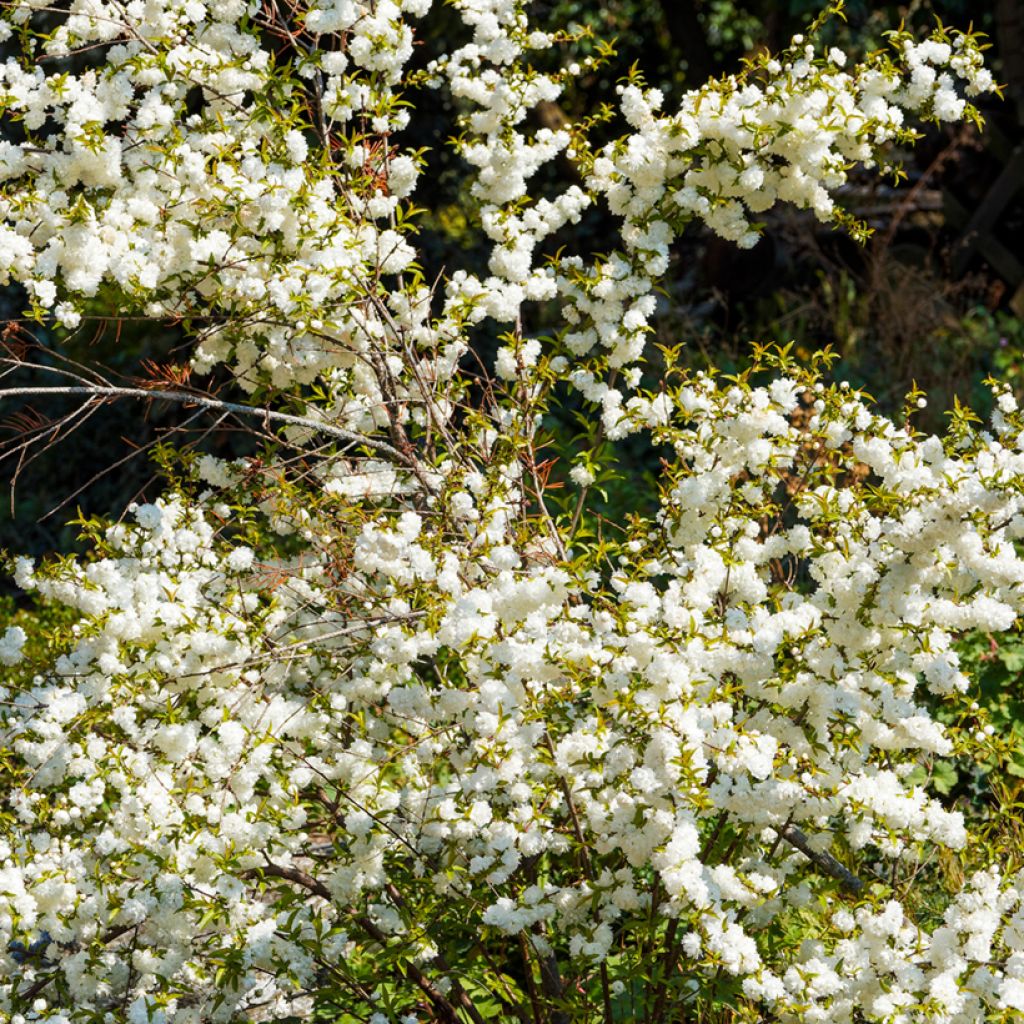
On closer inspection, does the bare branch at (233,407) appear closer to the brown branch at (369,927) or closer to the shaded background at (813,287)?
the brown branch at (369,927)

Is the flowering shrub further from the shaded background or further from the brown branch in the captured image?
the shaded background

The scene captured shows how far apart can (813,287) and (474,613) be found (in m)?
7.73

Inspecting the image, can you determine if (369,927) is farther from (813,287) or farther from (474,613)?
(813,287)

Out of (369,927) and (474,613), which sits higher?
(474,613)

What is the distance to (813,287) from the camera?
10117mm

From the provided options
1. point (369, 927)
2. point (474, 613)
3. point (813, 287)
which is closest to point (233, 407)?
point (474, 613)

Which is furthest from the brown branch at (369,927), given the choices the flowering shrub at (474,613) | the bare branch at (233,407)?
the bare branch at (233,407)

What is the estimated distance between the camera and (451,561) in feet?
10.5

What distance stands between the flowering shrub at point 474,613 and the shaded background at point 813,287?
167 inches

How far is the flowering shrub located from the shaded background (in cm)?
424

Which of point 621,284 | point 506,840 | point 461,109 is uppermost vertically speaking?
point 461,109

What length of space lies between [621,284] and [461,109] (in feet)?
27.9

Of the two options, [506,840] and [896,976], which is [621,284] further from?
[896,976]

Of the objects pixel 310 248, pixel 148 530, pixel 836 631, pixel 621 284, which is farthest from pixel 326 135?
pixel 836 631
